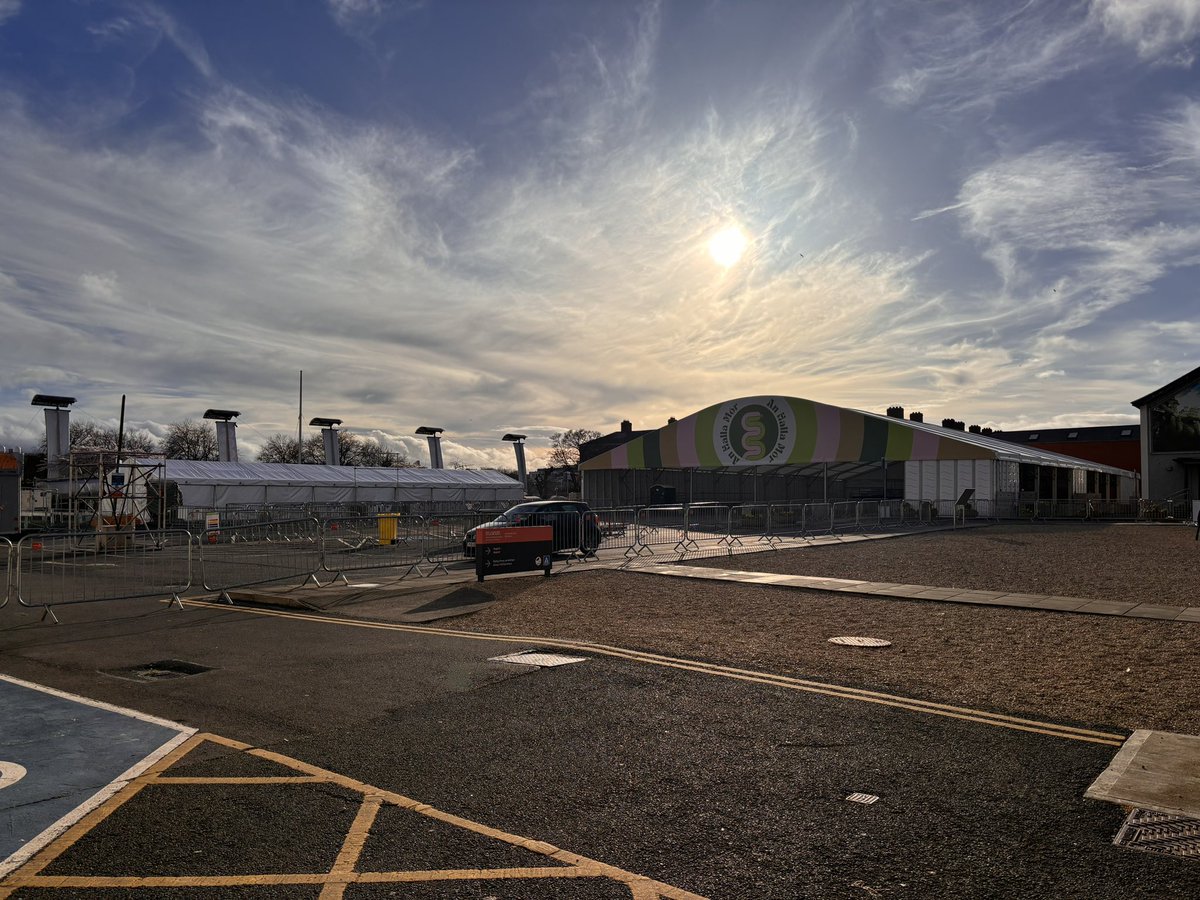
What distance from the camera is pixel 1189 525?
4162 centimetres

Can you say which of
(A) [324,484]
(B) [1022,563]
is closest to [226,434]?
(A) [324,484]

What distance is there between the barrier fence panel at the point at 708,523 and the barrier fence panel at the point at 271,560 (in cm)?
1217

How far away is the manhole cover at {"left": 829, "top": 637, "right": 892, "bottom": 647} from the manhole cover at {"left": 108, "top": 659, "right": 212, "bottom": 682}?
7.68 metres

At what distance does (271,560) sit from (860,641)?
58.7 feet

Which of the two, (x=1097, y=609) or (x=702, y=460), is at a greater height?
(x=702, y=460)

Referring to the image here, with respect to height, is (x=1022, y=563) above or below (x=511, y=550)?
below

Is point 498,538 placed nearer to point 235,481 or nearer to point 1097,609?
point 1097,609

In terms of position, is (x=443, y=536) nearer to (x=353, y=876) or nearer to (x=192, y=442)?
(x=353, y=876)

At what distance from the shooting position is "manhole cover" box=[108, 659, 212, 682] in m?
9.16

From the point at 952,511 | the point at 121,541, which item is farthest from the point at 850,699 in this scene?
the point at 952,511

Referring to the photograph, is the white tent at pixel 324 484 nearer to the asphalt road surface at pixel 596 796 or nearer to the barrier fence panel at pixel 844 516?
the barrier fence panel at pixel 844 516

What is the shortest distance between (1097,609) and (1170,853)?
10.2 m

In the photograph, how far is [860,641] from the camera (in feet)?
36.1

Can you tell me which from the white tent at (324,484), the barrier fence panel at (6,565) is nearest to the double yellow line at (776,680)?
the barrier fence panel at (6,565)
